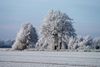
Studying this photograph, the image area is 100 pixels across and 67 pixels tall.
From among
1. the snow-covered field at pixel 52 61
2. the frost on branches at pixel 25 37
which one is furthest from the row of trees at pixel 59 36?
the snow-covered field at pixel 52 61

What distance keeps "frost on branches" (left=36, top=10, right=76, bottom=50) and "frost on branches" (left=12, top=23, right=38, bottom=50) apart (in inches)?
235

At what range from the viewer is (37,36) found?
6394 centimetres

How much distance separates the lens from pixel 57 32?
2195 inches

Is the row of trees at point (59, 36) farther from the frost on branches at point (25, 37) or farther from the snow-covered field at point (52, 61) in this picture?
the snow-covered field at point (52, 61)

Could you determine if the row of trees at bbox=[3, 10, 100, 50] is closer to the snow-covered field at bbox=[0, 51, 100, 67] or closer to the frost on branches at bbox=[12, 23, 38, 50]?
the frost on branches at bbox=[12, 23, 38, 50]

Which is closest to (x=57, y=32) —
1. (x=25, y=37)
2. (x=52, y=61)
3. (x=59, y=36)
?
(x=59, y=36)

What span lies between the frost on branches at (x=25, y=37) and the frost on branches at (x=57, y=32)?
5.97 m

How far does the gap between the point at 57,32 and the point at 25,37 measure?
10172 millimetres

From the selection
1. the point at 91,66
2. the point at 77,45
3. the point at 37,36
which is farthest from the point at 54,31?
the point at 91,66

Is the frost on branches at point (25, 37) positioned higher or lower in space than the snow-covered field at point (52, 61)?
higher

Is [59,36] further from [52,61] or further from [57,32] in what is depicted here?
[52,61]

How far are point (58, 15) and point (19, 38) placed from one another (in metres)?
11.7

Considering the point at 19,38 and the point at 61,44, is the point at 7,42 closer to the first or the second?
the point at 19,38

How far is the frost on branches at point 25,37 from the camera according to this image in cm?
6254
